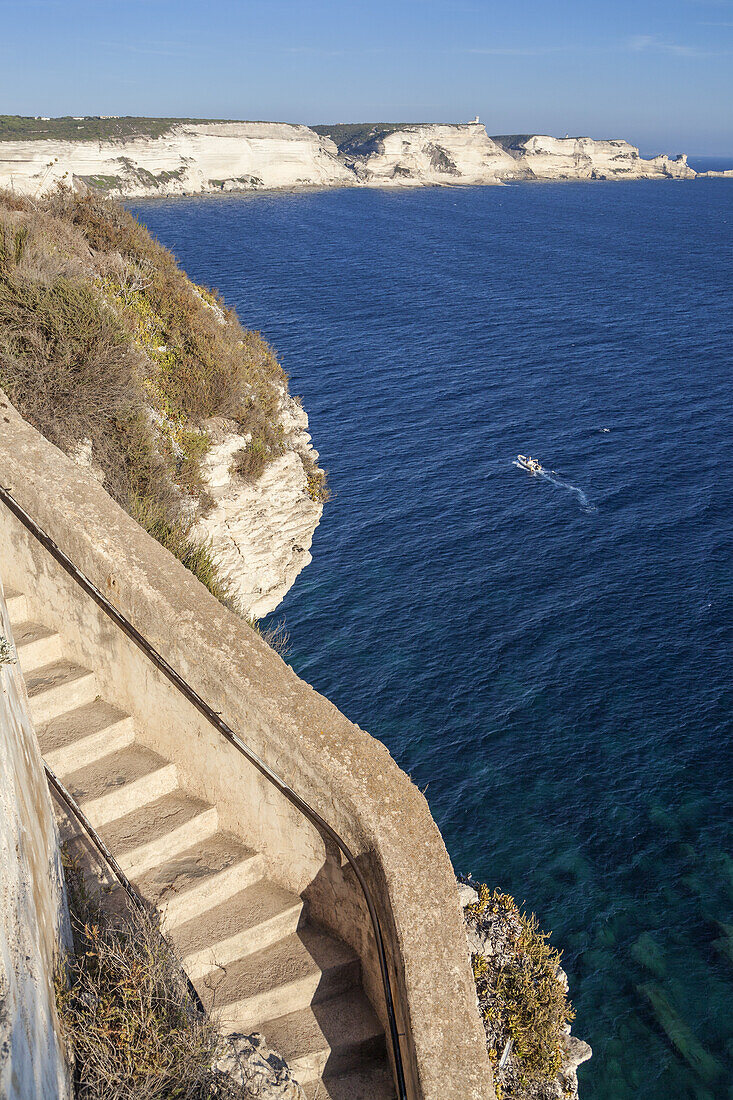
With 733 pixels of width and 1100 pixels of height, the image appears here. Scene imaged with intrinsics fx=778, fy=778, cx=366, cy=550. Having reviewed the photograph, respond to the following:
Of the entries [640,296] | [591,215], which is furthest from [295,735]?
[591,215]

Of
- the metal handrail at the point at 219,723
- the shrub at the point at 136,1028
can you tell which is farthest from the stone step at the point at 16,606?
the shrub at the point at 136,1028

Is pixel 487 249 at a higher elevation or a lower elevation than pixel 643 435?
higher

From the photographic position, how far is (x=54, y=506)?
21.7ft

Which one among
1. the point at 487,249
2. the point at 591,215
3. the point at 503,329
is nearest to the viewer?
the point at 503,329

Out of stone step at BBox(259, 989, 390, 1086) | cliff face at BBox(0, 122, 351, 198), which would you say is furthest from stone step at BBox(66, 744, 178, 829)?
cliff face at BBox(0, 122, 351, 198)

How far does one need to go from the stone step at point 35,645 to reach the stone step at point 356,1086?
3.97 meters

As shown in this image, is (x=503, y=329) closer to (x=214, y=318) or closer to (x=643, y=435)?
(x=643, y=435)

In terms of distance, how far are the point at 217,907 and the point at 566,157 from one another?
681 ft

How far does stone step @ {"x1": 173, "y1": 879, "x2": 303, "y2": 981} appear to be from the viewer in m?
5.43

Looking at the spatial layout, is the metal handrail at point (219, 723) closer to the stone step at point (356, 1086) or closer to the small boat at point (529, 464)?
the stone step at point (356, 1086)

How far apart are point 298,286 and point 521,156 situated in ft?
491

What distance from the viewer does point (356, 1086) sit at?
5.16 metres

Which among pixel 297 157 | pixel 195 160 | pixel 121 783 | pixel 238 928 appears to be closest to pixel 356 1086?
pixel 238 928

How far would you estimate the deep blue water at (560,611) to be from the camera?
12.9 m
